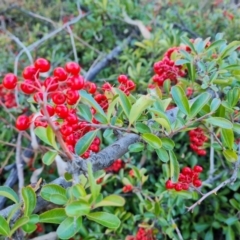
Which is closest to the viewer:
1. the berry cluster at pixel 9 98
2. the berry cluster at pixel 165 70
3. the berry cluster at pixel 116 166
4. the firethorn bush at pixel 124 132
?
the firethorn bush at pixel 124 132

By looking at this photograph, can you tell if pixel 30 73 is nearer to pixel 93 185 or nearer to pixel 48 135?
pixel 48 135

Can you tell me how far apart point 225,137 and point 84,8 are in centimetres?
189

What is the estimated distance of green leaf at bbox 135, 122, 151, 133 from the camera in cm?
80

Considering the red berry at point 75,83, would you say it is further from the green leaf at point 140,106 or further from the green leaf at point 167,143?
the green leaf at point 167,143

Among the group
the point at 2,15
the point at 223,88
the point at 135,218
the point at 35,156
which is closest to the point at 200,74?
the point at 223,88

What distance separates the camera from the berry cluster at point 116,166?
140cm

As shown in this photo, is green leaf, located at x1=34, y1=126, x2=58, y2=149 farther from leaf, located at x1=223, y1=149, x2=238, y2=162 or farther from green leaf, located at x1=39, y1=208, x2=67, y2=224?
leaf, located at x1=223, y1=149, x2=238, y2=162

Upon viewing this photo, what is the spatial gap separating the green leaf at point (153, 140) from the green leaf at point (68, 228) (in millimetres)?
242

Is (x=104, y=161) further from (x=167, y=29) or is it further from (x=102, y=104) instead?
(x=167, y=29)

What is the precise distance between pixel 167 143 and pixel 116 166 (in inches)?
24.0

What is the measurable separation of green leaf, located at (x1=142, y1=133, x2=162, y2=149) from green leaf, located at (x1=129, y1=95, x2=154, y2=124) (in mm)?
47

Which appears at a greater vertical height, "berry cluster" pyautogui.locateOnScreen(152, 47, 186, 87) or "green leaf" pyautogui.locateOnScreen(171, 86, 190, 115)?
"green leaf" pyautogui.locateOnScreen(171, 86, 190, 115)

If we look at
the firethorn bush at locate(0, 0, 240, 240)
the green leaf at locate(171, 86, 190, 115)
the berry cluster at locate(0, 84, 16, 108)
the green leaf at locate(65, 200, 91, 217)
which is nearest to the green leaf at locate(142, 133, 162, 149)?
the firethorn bush at locate(0, 0, 240, 240)

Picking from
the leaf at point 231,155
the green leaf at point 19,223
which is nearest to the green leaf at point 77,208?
the green leaf at point 19,223
